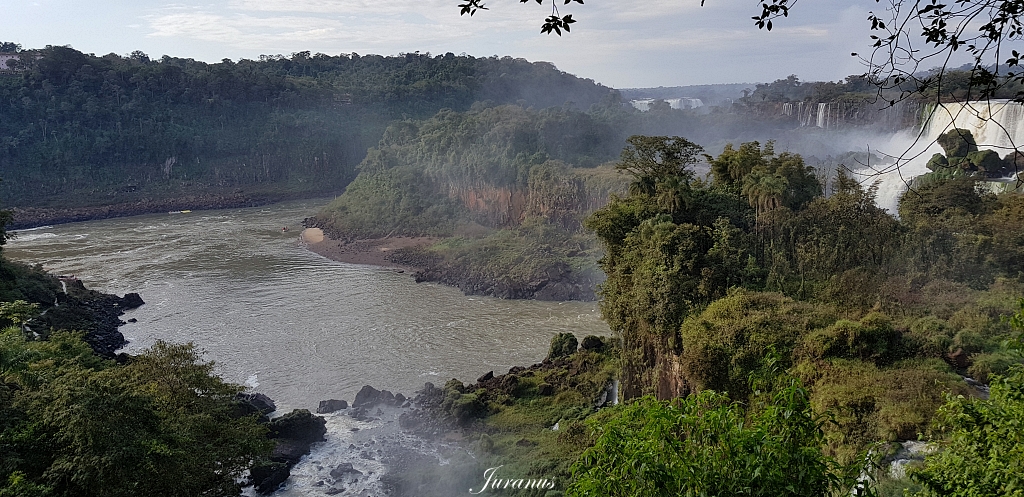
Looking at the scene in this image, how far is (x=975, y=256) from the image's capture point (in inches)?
582

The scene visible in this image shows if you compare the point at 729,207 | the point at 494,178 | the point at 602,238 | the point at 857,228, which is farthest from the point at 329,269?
the point at 857,228

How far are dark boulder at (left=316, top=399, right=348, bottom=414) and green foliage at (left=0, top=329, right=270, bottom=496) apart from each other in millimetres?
6828

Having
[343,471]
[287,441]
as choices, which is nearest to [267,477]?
[343,471]

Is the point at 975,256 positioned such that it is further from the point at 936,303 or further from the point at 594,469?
the point at 594,469

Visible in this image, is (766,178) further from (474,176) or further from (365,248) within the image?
(365,248)

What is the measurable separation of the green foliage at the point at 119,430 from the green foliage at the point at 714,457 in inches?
331

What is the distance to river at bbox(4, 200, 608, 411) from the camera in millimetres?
24359

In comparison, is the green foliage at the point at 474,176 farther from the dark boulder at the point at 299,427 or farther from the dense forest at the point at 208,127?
the dark boulder at the point at 299,427

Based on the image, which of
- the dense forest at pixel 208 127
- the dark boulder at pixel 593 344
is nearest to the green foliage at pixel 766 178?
the dark boulder at pixel 593 344

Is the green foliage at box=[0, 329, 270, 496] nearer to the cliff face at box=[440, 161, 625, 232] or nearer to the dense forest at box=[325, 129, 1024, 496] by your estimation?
the dense forest at box=[325, 129, 1024, 496]

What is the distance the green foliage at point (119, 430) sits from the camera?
32.6 ft

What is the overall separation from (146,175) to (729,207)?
220 ft

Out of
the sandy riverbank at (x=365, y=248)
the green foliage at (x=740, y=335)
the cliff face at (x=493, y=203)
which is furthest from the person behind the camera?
the cliff face at (x=493, y=203)

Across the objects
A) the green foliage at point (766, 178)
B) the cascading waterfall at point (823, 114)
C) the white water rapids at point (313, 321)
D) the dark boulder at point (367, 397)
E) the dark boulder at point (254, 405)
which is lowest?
the white water rapids at point (313, 321)
